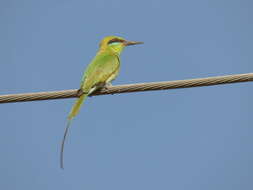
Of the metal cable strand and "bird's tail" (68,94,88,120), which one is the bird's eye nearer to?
"bird's tail" (68,94,88,120)

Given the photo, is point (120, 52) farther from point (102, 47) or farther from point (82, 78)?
→ point (82, 78)

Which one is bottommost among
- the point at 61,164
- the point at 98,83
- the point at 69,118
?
the point at 61,164

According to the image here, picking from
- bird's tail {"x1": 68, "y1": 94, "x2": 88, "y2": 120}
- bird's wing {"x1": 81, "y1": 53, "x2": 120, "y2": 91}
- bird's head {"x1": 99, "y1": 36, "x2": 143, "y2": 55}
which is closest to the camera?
bird's tail {"x1": 68, "y1": 94, "x2": 88, "y2": 120}

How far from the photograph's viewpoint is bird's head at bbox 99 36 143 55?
6.96 m

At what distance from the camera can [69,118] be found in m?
4.80

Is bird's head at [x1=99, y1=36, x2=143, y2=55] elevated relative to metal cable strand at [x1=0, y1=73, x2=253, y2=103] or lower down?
elevated

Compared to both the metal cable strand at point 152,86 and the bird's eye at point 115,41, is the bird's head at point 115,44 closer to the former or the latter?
the bird's eye at point 115,41

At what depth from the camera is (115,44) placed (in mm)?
7016

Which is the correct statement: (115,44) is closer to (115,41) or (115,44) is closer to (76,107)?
(115,41)

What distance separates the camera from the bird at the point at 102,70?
5.01m

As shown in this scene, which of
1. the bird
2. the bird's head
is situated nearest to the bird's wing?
the bird

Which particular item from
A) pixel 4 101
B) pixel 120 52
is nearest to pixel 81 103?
pixel 4 101

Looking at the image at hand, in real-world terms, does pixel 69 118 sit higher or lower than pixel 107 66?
lower

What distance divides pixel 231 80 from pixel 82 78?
2137mm
